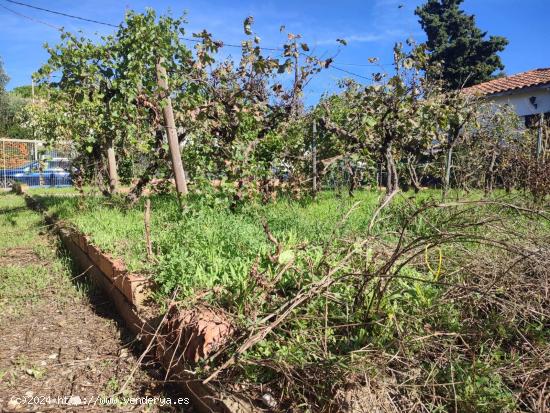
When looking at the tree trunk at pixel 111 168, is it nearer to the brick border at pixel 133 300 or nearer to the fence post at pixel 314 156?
the brick border at pixel 133 300

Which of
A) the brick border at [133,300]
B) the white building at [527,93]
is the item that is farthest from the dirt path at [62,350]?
the white building at [527,93]

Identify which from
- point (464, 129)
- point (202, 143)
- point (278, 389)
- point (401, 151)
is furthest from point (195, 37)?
point (278, 389)

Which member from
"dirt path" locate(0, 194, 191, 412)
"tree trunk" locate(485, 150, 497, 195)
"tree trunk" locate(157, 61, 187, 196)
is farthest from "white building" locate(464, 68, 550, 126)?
"dirt path" locate(0, 194, 191, 412)

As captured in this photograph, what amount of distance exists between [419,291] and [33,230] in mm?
6544

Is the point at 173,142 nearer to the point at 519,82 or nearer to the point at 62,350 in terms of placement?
the point at 62,350

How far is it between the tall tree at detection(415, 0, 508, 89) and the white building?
14.4 meters

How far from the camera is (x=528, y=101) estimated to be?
1686 cm

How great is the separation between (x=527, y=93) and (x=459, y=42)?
19.0 metres

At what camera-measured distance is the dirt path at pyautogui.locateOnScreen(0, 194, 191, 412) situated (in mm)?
2678

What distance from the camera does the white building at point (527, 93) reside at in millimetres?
16156

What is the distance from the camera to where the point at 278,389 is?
2.14m

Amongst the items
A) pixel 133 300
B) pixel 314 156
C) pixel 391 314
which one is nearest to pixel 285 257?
pixel 391 314

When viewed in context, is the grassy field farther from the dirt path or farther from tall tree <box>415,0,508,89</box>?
tall tree <box>415,0,508,89</box>

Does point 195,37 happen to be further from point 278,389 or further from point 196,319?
point 278,389
